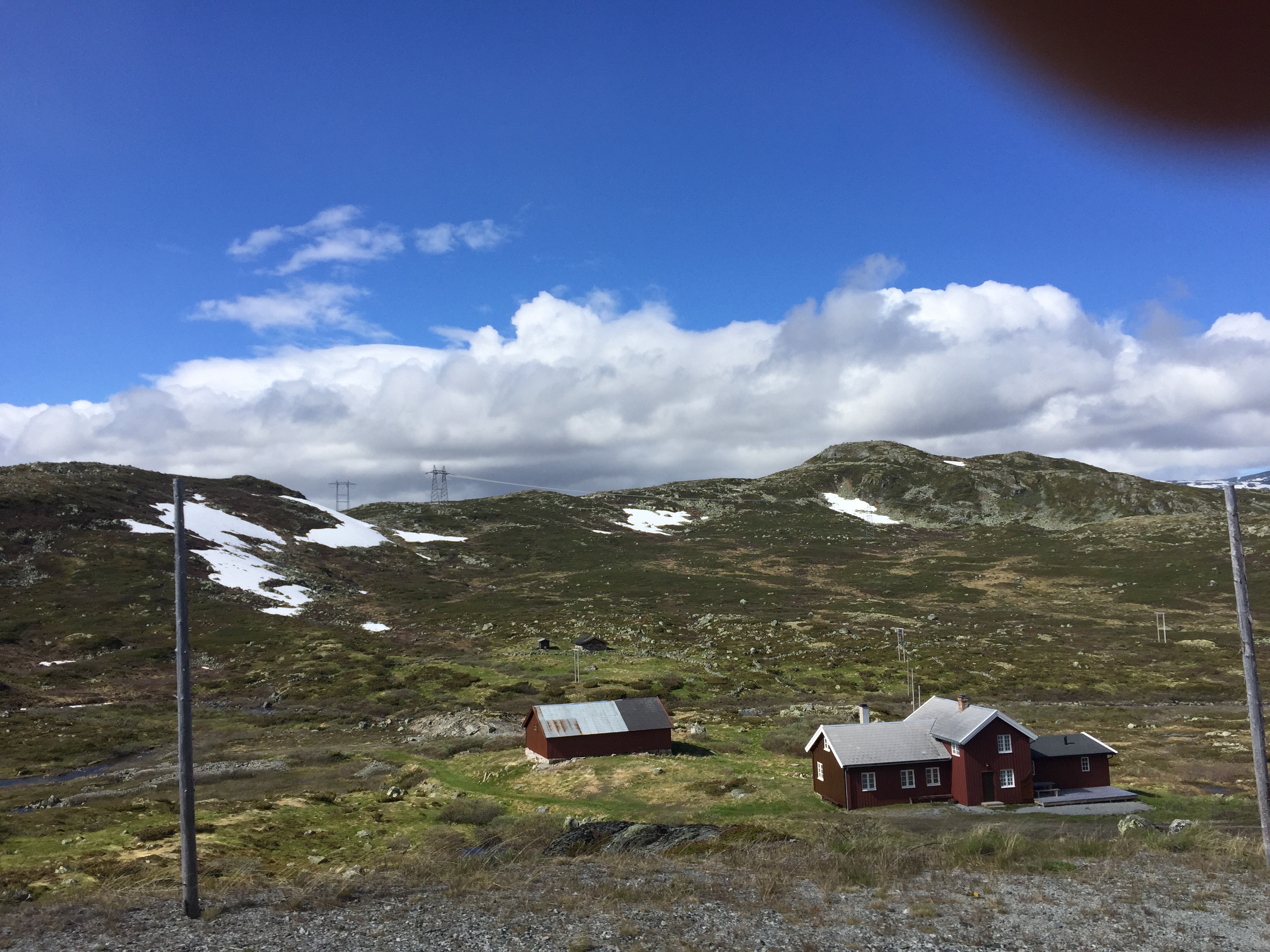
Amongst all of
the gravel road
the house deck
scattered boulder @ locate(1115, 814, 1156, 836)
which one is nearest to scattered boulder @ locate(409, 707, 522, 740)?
the house deck

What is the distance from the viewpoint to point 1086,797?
124 feet

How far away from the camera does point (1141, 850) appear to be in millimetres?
22609

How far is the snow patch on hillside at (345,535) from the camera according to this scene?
150 metres

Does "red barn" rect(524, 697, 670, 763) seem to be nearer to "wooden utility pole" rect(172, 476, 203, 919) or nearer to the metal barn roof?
the metal barn roof

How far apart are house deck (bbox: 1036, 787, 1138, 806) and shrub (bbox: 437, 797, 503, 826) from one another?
84.5ft

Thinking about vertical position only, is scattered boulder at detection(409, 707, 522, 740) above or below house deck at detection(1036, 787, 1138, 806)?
below

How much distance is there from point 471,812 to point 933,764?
2222cm

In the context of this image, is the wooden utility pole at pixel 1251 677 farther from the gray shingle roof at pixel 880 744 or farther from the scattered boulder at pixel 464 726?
the scattered boulder at pixel 464 726

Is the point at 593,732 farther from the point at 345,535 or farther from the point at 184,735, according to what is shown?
the point at 345,535

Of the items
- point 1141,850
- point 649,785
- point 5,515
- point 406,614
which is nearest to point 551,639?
point 406,614

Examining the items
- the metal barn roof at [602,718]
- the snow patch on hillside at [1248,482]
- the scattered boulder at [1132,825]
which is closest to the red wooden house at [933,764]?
the scattered boulder at [1132,825]

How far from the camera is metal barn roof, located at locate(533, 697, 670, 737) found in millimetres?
49281

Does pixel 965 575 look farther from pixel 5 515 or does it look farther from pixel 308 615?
pixel 5 515

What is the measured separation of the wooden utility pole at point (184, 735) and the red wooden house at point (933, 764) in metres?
28.8
